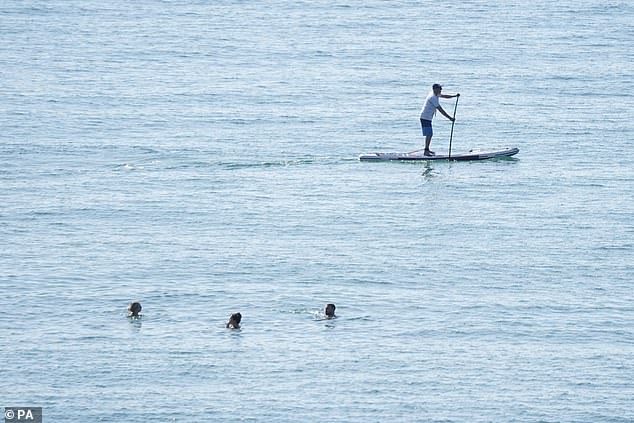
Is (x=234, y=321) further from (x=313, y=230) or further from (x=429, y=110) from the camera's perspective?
(x=429, y=110)

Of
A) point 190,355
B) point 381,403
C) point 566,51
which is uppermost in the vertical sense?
point 566,51

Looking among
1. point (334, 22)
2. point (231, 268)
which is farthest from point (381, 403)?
point (334, 22)

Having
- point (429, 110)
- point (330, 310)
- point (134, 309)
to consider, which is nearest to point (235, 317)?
point (330, 310)

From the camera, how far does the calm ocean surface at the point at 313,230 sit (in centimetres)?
2627

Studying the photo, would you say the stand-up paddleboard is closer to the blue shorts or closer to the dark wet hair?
the blue shorts

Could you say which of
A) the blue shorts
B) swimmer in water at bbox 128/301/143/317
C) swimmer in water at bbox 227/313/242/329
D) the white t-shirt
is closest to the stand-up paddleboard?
the blue shorts

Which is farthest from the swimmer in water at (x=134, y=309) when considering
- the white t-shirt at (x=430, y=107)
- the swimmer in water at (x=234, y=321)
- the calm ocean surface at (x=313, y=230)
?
the white t-shirt at (x=430, y=107)

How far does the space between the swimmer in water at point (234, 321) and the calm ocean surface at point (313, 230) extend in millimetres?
233

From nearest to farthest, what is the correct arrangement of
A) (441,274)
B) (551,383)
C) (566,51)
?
(551,383) < (441,274) < (566,51)

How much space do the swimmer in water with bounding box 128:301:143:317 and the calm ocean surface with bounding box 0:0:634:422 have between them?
23 cm

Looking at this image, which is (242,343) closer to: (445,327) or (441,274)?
(445,327)

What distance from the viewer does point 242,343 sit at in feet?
92.4

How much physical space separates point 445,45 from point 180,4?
622 inches

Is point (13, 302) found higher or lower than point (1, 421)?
higher
